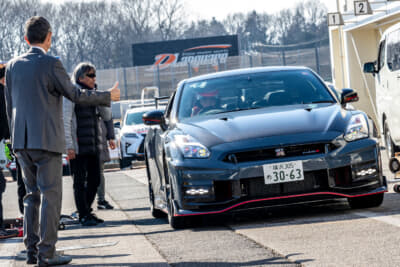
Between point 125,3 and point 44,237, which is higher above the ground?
point 125,3

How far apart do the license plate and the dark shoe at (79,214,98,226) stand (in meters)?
2.60

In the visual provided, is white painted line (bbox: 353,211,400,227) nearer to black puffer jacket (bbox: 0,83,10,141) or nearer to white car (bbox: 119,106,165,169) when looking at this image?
black puffer jacket (bbox: 0,83,10,141)

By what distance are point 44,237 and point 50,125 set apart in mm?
764

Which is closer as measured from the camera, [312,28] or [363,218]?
[363,218]

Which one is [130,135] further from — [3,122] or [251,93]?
[251,93]

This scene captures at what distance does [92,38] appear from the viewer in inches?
4173

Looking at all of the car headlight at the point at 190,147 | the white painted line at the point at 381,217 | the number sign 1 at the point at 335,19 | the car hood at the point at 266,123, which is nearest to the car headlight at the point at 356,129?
the car hood at the point at 266,123

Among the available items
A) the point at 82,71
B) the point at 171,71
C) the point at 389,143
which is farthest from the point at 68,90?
the point at 171,71

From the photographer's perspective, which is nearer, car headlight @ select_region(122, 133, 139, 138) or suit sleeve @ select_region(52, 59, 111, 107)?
suit sleeve @ select_region(52, 59, 111, 107)

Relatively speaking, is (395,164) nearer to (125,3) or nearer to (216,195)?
(216,195)

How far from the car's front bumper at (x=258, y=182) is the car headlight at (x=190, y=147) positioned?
64 millimetres

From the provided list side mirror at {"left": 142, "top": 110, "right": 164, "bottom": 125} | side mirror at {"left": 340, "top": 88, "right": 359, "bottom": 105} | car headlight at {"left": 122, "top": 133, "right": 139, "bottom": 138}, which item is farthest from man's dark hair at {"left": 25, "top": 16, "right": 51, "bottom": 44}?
car headlight at {"left": 122, "top": 133, "right": 139, "bottom": 138}

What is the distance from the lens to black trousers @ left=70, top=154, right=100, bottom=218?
885cm

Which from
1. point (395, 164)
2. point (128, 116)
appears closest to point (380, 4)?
point (128, 116)
